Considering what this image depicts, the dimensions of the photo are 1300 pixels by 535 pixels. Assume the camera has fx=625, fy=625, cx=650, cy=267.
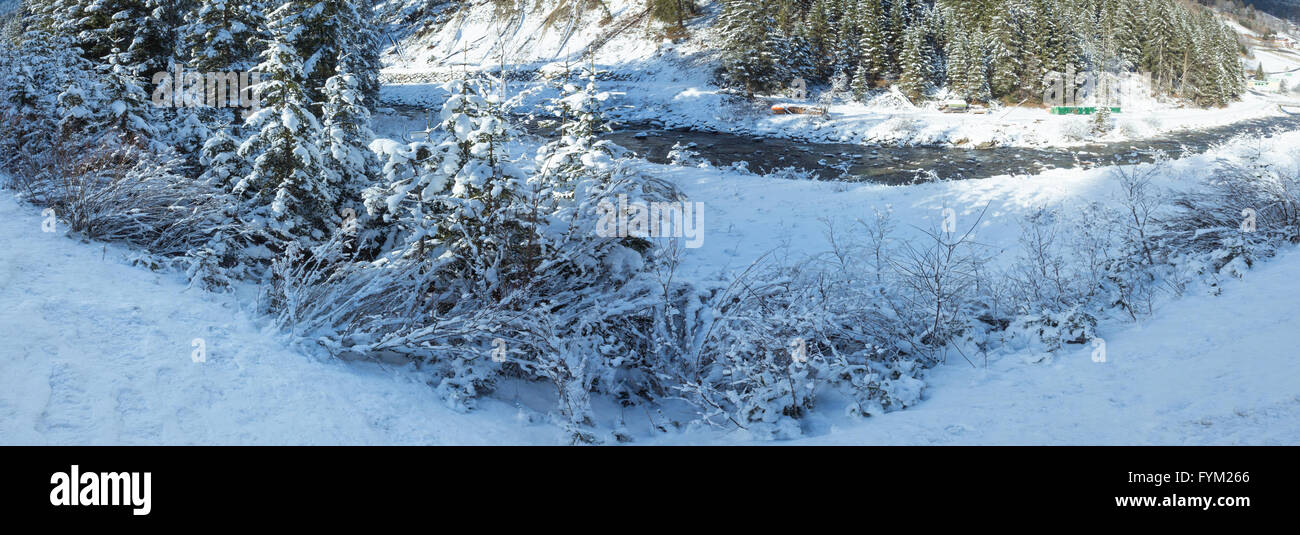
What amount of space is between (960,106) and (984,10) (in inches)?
568

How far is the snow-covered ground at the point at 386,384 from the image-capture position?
3277 millimetres

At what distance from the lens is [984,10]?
47375 millimetres

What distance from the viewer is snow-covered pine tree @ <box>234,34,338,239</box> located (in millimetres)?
8383

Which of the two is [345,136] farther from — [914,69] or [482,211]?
[914,69]

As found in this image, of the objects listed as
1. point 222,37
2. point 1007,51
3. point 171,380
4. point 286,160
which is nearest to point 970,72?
point 1007,51

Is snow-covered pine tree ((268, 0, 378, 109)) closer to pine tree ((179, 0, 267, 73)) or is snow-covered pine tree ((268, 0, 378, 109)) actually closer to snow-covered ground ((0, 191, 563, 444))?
pine tree ((179, 0, 267, 73))

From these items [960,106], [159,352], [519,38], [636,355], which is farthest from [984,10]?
[159,352]

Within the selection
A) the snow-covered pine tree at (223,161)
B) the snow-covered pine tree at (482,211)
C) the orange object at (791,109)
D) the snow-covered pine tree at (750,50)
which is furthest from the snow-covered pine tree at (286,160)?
the snow-covered pine tree at (750,50)

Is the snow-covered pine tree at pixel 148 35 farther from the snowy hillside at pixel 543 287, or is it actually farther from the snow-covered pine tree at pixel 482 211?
the snow-covered pine tree at pixel 482 211

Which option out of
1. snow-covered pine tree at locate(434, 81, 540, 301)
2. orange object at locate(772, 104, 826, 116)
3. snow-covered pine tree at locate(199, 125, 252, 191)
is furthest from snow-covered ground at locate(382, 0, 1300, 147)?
snow-covered pine tree at locate(434, 81, 540, 301)

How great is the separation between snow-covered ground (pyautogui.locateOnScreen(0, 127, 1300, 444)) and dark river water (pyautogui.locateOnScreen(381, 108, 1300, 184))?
588 inches

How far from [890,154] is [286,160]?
2323 cm

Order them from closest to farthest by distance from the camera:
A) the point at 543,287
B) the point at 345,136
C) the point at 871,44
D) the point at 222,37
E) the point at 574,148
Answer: the point at 543,287 < the point at 574,148 < the point at 345,136 < the point at 222,37 < the point at 871,44

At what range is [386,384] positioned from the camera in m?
4.41
